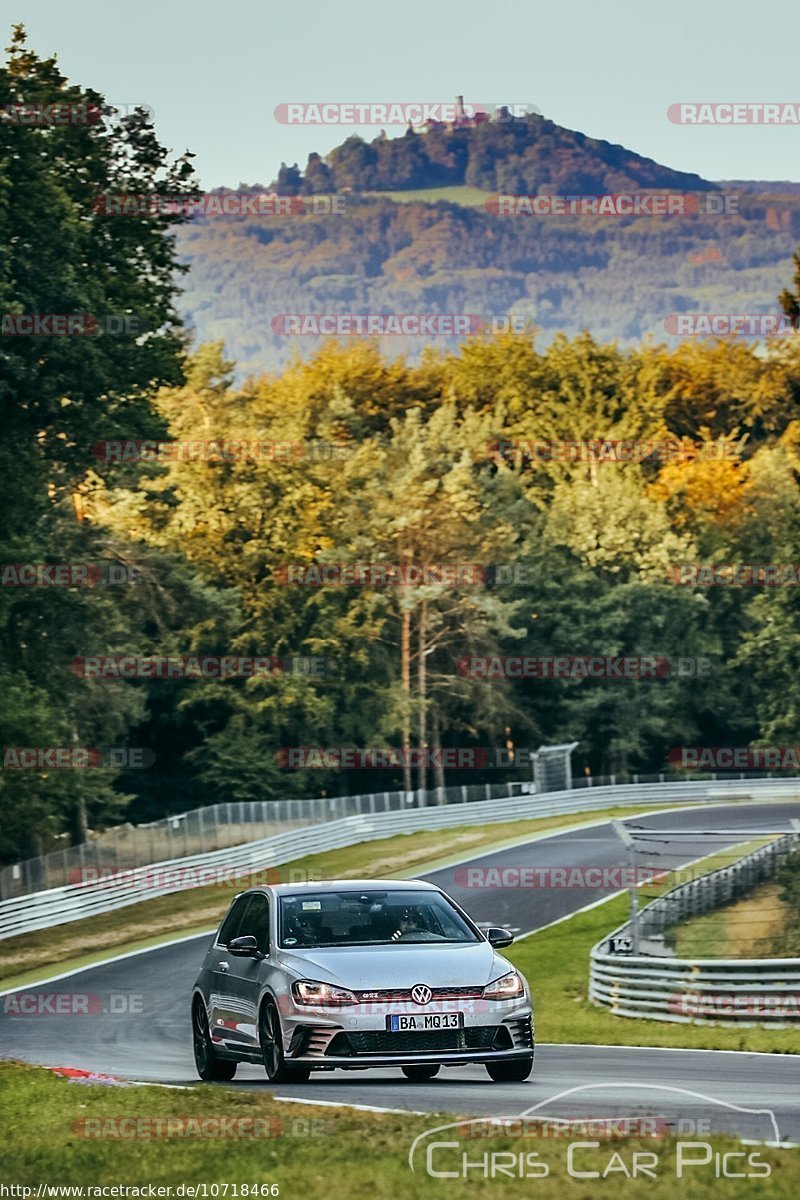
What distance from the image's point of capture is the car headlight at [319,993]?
1408cm

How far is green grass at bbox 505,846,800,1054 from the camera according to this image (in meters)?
22.7

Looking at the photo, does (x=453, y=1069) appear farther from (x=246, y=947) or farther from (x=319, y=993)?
(x=319, y=993)

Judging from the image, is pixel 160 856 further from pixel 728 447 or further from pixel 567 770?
pixel 728 447

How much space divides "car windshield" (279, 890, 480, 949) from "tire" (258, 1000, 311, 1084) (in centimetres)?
55

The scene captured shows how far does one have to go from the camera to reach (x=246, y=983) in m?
15.2

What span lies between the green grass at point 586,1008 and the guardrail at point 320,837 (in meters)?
11.7

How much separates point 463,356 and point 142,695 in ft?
166

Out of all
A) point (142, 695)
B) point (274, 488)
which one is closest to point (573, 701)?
Answer: point (274, 488)

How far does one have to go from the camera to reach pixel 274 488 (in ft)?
254

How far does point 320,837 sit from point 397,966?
46062 mm

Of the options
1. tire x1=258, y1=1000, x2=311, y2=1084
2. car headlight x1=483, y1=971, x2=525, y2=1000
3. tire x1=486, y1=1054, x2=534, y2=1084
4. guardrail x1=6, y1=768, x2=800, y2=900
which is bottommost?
guardrail x1=6, y1=768, x2=800, y2=900

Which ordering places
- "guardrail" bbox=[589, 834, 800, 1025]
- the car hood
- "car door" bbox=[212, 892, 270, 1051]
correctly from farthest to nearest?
"guardrail" bbox=[589, 834, 800, 1025] → "car door" bbox=[212, 892, 270, 1051] → the car hood

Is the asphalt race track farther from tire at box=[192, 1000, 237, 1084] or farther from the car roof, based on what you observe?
the car roof
